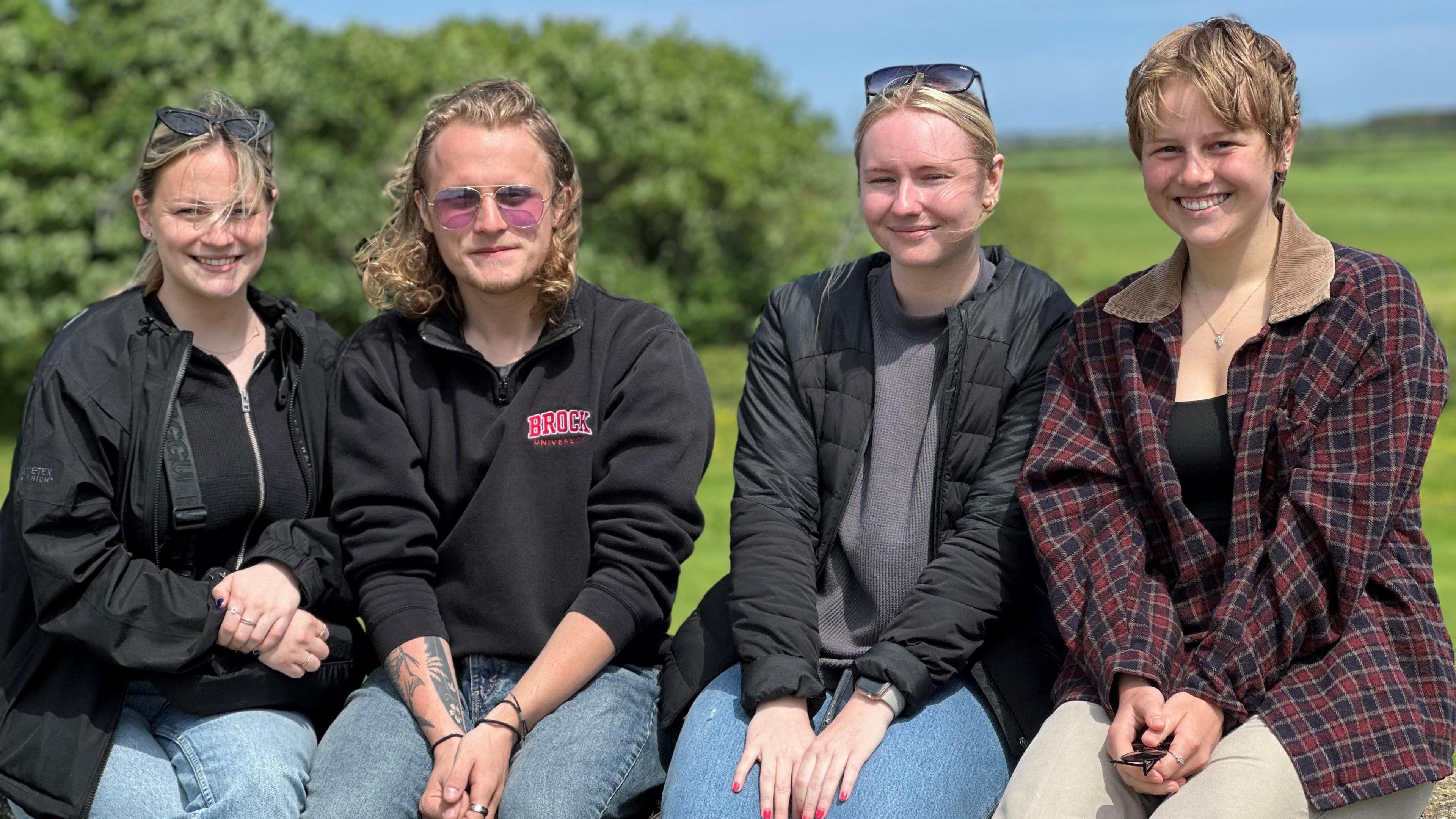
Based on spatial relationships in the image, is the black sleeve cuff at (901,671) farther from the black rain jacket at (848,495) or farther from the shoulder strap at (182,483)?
the shoulder strap at (182,483)

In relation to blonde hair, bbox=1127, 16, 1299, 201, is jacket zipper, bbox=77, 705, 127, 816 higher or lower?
lower

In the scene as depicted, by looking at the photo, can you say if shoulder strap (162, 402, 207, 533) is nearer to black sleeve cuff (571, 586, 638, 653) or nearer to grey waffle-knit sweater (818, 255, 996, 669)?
black sleeve cuff (571, 586, 638, 653)

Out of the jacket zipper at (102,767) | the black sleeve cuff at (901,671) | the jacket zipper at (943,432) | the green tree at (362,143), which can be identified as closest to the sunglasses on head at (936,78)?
the jacket zipper at (943,432)

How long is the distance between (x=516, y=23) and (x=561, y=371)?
1739cm

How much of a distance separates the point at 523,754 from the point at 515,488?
27.6 inches

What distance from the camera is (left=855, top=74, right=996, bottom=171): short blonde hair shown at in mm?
3508

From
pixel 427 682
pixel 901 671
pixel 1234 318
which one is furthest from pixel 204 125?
pixel 1234 318

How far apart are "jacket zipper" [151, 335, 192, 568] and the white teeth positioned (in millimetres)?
2599

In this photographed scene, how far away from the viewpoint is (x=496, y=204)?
Answer: 12.1 ft

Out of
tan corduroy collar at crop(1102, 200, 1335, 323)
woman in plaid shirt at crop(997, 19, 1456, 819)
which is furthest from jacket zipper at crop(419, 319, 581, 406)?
tan corduroy collar at crop(1102, 200, 1335, 323)

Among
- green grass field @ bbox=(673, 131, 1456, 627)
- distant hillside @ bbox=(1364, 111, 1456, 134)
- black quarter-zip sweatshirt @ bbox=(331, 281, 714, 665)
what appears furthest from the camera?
distant hillside @ bbox=(1364, 111, 1456, 134)

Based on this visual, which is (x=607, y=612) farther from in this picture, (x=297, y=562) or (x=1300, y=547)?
(x=1300, y=547)

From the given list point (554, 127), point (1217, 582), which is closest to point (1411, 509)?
point (1217, 582)

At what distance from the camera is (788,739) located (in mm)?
3279
